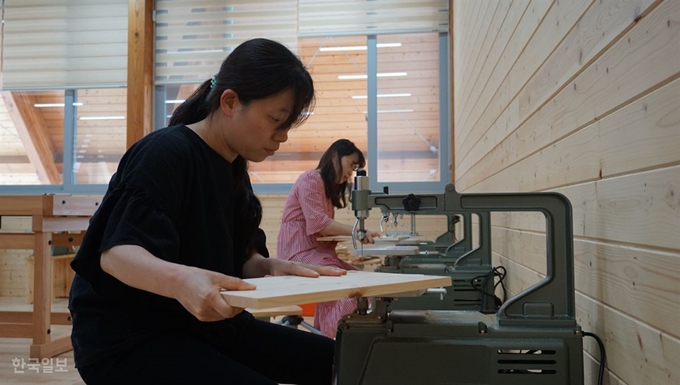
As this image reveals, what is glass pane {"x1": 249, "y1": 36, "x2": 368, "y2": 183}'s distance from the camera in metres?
5.88

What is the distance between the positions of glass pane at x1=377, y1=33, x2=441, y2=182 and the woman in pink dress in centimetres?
258

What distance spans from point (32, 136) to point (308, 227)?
484 centimetres

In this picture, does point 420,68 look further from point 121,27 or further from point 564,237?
point 564,237

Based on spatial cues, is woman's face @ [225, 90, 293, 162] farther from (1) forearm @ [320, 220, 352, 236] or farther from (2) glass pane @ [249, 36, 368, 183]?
(2) glass pane @ [249, 36, 368, 183]

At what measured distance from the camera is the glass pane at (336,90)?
19.3ft

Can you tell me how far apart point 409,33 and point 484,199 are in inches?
187

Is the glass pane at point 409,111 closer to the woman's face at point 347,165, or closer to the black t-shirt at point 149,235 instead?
the woman's face at point 347,165

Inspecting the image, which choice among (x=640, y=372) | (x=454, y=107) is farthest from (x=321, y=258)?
(x=454, y=107)

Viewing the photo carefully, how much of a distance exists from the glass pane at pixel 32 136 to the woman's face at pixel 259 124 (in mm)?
5782

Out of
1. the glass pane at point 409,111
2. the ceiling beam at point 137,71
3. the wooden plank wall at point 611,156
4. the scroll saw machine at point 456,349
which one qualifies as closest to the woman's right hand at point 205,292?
the scroll saw machine at point 456,349

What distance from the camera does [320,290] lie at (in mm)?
871

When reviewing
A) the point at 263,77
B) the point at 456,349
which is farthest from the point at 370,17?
the point at 456,349

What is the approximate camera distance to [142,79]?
5887 millimetres

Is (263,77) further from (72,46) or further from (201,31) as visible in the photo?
(72,46)
